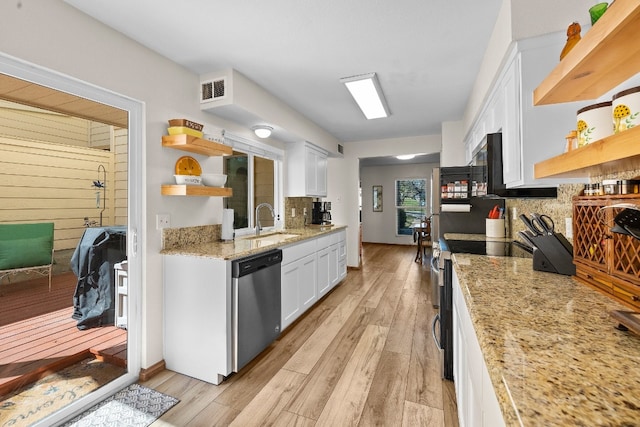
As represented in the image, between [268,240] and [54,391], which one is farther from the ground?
[268,240]

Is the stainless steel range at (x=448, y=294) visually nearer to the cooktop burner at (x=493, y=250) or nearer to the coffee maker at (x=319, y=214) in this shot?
the cooktop burner at (x=493, y=250)

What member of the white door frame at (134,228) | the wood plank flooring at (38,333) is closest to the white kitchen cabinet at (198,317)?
the white door frame at (134,228)

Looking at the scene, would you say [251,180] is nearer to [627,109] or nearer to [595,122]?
[595,122]

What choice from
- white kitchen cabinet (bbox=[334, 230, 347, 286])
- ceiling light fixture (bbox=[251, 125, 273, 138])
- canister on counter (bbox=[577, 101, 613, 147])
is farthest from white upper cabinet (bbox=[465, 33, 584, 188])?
white kitchen cabinet (bbox=[334, 230, 347, 286])

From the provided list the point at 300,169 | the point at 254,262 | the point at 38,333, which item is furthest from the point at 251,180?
the point at 38,333

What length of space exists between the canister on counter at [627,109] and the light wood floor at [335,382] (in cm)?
173

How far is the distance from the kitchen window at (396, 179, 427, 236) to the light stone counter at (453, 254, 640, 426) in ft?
25.3

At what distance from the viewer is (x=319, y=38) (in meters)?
2.18

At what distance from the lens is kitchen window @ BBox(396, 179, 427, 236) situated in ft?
28.5

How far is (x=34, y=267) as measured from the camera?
1701mm

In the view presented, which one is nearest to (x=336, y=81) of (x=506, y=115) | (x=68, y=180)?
(x=506, y=115)

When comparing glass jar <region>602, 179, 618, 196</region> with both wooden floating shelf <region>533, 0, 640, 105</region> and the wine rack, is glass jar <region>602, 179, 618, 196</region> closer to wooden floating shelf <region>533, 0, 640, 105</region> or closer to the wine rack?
the wine rack

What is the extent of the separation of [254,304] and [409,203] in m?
7.31

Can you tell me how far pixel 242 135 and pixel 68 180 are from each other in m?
1.78
